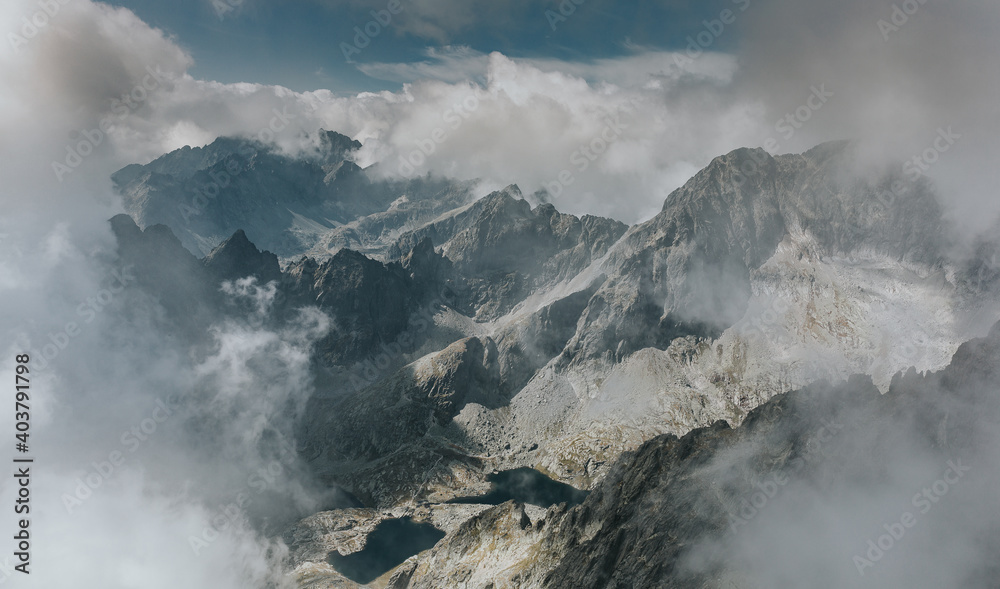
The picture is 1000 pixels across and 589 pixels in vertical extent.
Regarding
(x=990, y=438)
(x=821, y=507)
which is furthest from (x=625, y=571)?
(x=990, y=438)

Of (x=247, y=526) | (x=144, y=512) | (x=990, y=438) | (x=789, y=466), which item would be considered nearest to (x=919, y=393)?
(x=990, y=438)

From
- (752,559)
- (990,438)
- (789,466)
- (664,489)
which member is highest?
(664,489)

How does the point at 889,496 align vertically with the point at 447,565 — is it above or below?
below

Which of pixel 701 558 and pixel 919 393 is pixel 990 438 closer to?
pixel 919 393

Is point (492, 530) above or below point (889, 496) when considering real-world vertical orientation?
above

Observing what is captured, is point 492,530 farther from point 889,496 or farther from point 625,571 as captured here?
point 889,496

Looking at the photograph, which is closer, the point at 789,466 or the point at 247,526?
the point at 789,466

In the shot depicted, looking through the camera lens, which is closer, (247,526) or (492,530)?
(492,530)

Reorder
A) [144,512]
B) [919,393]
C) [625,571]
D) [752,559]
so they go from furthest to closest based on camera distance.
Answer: [144,512]
[919,393]
[625,571]
[752,559]

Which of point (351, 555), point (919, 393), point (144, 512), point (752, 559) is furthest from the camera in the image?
point (144, 512)
